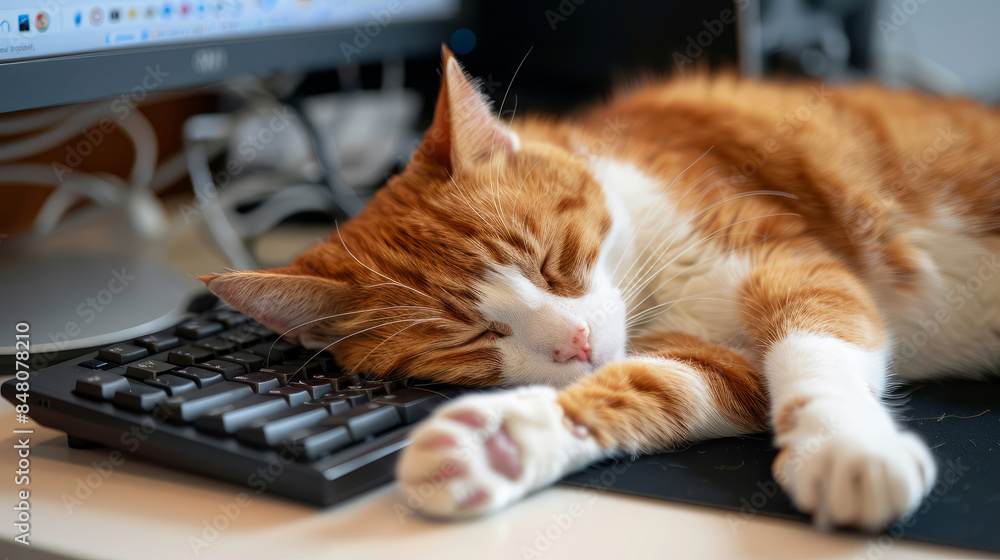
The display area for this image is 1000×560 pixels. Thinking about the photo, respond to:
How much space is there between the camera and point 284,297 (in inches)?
37.4

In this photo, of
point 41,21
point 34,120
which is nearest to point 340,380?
point 41,21

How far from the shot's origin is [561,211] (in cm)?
109

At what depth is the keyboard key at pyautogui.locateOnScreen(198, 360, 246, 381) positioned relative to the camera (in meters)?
0.84

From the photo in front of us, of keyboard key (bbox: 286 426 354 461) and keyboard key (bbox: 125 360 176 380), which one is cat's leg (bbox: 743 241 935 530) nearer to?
keyboard key (bbox: 286 426 354 461)

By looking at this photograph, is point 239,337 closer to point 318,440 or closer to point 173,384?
point 173,384

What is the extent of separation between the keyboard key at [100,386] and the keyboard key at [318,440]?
0.81 feet

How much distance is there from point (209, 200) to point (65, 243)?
0.30 m

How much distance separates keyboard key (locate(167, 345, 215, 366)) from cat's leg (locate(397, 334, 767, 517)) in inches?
14.6

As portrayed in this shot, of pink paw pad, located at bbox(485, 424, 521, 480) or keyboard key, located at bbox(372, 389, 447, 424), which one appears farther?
keyboard key, located at bbox(372, 389, 447, 424)

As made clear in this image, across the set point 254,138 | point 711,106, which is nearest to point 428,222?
point 711,106

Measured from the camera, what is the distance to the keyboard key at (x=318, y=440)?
66 centimetres

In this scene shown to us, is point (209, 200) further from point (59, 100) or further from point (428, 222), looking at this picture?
point (428, 222)

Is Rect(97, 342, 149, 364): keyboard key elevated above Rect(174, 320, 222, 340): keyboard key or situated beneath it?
elevated above

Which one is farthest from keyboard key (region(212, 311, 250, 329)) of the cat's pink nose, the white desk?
the cat's pink nose
